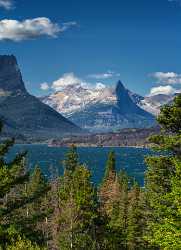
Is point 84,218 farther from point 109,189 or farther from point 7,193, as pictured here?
point 109,189

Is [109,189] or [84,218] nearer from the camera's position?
[84,218]

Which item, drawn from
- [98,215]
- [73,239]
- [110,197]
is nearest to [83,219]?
[98,215]

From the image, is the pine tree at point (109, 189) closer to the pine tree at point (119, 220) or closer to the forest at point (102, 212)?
the pine tree at point (119, 220)

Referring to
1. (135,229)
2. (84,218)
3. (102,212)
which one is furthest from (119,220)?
(84,218)

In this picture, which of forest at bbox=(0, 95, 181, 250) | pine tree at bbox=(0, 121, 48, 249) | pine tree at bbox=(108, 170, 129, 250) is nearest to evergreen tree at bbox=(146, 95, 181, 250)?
forest at bbox=(0, 95, 181, 250)

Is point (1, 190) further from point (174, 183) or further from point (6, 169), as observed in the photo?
point (174, 183)

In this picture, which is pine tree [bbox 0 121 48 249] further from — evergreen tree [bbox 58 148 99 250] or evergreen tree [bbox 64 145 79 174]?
evergreen tree [bbox 64 145 79 174]

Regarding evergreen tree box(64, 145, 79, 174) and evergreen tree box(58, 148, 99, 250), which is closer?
evergreen tree box(58, 148, 99, 250)

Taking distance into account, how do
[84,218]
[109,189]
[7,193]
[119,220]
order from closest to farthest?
[7,193], [84,218], [119,220], [109,189]

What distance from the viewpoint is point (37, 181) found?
332ft

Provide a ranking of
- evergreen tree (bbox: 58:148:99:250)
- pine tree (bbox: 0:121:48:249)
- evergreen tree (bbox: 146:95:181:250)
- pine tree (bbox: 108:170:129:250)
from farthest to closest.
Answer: pine tree (bbox: 108:170:129:250) → evergreen tree (bbox: 58:148:99:250) → evergreen tree (bbox: 146:95:181:250) → pine tree (bbox: 0:121:48:249)

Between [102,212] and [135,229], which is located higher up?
[102,212]

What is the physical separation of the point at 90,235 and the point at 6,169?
23.8 m

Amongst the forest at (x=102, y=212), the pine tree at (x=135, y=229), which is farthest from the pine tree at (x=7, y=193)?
the pine tree at (x=135, y=229)
